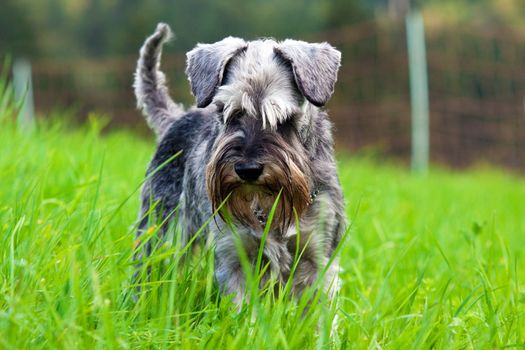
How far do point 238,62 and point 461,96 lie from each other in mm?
12737

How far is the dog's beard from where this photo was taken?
2.97 meters

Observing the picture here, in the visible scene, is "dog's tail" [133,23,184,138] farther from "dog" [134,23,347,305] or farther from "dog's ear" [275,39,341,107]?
"dog's ear" [275,39,341,107]

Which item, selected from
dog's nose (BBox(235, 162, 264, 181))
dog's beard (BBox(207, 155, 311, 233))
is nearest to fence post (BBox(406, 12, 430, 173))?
dog's beard (BBox(207, 155, 311, 233))

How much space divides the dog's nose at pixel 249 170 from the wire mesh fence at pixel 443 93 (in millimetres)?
11779

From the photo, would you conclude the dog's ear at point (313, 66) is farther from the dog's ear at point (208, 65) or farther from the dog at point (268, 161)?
the dog's ear at point (208, 65)

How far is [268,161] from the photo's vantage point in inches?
115

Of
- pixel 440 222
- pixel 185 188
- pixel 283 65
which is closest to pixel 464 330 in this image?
pixel 283 65

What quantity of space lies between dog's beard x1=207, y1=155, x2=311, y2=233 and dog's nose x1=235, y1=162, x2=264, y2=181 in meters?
0.03

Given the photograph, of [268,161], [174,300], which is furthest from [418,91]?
[174,300]

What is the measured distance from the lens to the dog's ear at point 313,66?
3.14 m

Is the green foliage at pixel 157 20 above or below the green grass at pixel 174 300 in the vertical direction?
above

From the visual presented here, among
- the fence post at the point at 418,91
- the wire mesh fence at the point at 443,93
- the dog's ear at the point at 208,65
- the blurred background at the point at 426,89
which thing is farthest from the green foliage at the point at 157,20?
the dog's ear at the point at 208,65

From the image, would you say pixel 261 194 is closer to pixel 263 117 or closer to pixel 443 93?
pixel 263 117

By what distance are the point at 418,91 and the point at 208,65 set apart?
1172cm
